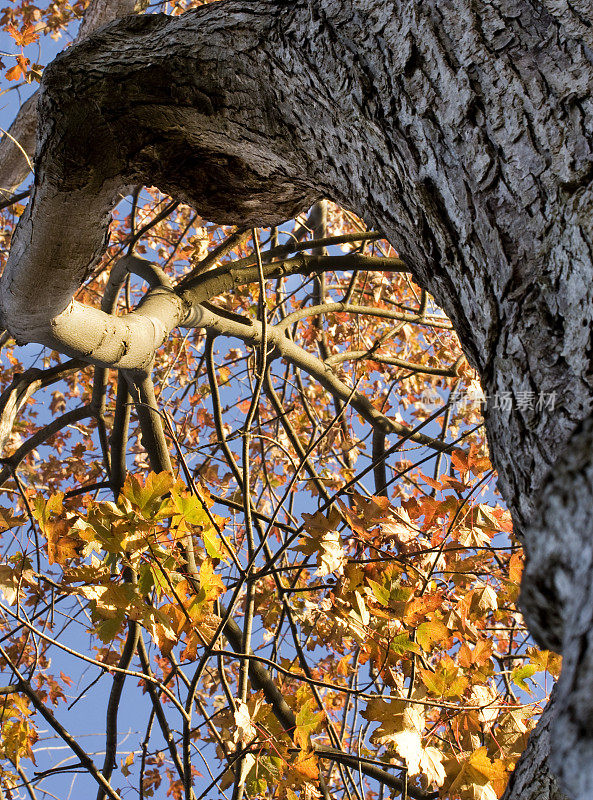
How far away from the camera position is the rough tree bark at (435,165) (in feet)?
2.23

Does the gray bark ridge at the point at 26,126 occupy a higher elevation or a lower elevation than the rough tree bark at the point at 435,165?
higher

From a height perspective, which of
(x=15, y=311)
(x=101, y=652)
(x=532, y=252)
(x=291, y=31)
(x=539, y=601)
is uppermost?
(x=15, y=311)

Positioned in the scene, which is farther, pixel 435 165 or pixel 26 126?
pixel 26 126

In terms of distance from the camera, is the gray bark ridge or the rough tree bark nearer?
the rough tree bark

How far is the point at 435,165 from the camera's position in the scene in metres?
1.00

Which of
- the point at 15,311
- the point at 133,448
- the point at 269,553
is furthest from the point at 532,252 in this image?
the point at 133,448

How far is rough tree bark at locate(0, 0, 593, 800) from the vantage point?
2.23ft

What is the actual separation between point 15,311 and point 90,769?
1355 millimetres

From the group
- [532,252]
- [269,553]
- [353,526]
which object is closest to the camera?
[532,252]

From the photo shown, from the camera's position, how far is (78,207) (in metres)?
1.77

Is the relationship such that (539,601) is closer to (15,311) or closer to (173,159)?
(173,159)

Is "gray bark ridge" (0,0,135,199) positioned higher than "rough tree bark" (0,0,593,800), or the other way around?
"gray bark ridge" (0,0,135,199)

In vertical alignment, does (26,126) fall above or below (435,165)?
above

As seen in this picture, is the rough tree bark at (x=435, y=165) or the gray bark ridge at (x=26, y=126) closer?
the rough tree bark at (x=435, y=165)
